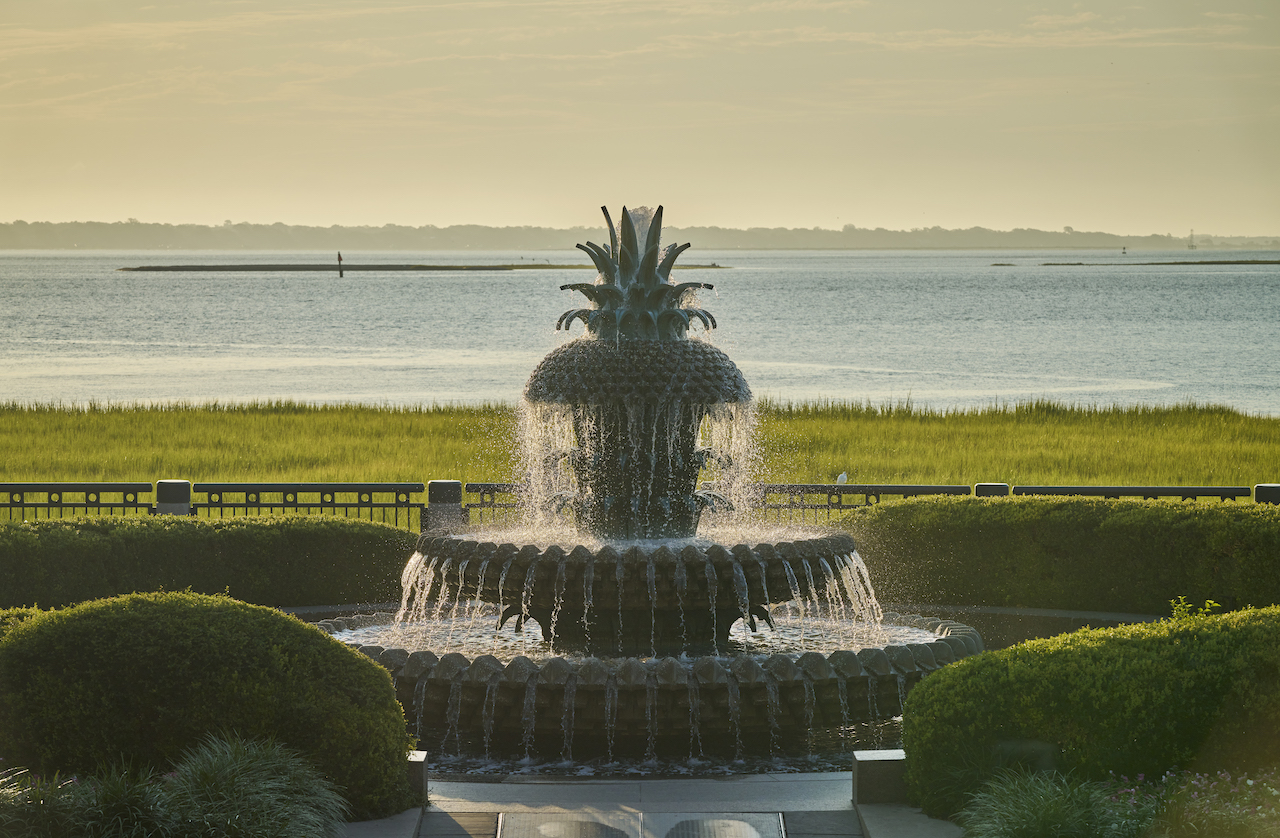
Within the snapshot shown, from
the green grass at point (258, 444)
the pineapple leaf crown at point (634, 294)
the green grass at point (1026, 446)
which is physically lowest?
the green grass at point (258, 444)

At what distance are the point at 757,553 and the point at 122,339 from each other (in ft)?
376

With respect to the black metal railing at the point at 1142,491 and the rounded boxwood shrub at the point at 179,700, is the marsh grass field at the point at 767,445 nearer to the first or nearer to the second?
the black metal railing at the point at 1142,491

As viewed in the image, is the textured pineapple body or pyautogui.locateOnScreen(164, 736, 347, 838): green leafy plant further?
the textured pineapple body

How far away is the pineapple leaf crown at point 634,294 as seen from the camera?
12.5 meters

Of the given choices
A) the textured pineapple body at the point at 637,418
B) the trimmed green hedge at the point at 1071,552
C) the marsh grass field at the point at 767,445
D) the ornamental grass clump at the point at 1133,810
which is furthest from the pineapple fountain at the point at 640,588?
the marsh grass field at the point at 767,445

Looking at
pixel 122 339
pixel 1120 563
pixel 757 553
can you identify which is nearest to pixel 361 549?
pixel 757 553

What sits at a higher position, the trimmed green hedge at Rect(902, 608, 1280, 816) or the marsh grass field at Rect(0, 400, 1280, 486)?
the trimmed green hedge at Rect(902, 608, 1280, 816)

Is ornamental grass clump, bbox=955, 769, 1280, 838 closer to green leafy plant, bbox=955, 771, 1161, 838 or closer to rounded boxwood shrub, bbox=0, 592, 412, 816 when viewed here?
green leafy plant, bbox=955, 771, 1161, 838

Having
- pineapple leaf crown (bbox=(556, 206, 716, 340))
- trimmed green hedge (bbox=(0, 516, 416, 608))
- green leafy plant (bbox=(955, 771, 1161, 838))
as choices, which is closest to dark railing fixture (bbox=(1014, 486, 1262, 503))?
pineapple leaf crown (bbox=(556, 206, 716, 340))

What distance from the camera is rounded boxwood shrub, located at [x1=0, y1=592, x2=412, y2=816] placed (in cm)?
845

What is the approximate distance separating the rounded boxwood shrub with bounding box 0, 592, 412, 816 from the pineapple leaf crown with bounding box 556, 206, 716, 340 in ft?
15.9

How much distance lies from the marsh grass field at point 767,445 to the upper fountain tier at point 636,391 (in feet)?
50.3

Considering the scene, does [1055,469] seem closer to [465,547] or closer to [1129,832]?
[465,547]

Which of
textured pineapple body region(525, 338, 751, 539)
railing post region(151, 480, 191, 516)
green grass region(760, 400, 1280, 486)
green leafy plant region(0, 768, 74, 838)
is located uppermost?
textured pineapple body region(525, 338, 751, 539)
